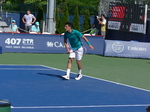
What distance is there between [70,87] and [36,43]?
33.7ft

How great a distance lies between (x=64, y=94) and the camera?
1438cm

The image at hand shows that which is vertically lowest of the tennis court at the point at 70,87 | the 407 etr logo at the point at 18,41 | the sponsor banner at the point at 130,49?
the tennis court at the point at 70,87

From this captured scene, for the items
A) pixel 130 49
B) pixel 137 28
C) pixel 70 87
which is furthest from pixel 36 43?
pixel 70 87

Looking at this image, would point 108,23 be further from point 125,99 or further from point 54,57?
point 125,99

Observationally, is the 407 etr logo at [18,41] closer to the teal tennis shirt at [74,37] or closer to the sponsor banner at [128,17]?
the sponsor banner at [128,17]

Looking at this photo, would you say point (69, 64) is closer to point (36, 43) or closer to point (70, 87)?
point (70, 87)

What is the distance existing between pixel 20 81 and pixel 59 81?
136 centimetres

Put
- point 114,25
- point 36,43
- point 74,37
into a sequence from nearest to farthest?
point 74,37 < point 36,43 < point 114,25

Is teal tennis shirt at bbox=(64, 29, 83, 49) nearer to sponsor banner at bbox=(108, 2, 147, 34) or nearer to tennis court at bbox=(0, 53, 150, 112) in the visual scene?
tennis court at bbox=(0, 53, 150, 112)

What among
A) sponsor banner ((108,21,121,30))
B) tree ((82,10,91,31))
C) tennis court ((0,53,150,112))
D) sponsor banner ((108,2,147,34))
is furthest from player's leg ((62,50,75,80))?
tree ((82,10,91,31))

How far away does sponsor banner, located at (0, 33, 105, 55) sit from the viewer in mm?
25156

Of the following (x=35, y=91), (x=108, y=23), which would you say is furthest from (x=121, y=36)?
(x=35, y=91)

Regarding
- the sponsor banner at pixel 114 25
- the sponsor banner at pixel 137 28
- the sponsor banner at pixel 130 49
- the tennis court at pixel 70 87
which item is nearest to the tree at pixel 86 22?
the sponsor banner at pixel 114 25

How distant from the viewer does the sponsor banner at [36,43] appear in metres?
25.2
